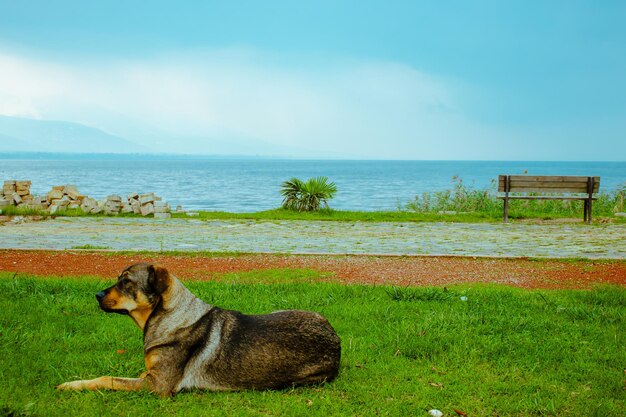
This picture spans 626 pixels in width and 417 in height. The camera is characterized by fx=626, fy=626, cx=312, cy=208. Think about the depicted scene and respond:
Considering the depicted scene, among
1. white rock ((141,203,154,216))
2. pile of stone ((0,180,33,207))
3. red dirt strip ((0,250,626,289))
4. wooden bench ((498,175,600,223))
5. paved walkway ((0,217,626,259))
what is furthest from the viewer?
pile of stone ((0,180,33,207))

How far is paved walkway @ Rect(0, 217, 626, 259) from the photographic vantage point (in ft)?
42.2

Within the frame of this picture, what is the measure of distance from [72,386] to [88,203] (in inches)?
615

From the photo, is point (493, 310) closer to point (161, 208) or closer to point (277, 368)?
point (277, 368)

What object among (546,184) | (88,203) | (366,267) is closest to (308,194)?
(88,203)

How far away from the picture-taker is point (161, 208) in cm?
1945

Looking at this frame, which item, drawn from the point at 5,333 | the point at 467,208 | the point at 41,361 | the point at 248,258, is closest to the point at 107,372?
the point at 41,361

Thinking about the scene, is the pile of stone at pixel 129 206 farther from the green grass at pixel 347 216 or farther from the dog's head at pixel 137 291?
the dog's head at pixel 137 291

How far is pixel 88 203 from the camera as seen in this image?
1970 cm

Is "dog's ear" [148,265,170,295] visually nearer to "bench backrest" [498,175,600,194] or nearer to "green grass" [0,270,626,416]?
"green grass" [0,270,626,416]

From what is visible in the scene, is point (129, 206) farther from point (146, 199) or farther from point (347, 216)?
point (347, 216)

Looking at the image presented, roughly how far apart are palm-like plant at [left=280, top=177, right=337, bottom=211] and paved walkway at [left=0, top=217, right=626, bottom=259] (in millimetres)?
2568

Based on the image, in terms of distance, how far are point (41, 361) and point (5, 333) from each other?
93cm

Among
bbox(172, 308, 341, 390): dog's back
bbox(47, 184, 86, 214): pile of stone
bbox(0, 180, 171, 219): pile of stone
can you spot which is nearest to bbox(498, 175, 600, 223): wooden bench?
bbox(0, 180, 171, 219): pile of stone

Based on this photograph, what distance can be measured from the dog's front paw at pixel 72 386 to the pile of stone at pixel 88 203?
46.6ft
